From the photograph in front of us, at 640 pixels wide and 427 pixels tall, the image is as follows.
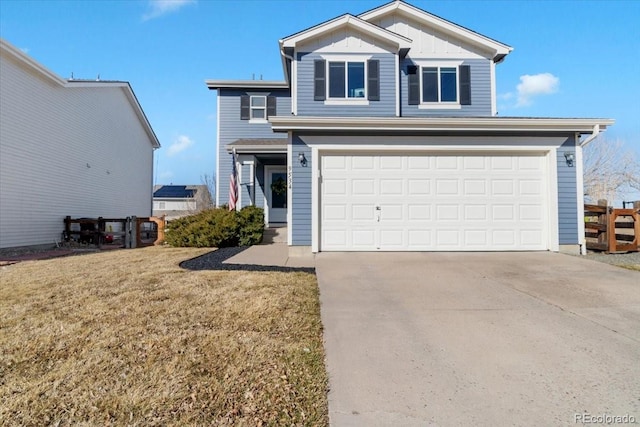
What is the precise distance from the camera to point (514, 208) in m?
8.45

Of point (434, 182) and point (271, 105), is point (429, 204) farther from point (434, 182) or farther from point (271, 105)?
point (271, 105)

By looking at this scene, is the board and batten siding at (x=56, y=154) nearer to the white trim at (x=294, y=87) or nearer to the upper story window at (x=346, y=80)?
the white trim at (x=294, y=87)

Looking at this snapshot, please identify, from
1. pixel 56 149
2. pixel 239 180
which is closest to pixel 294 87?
pixel 239 180

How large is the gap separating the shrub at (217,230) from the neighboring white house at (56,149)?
452cm

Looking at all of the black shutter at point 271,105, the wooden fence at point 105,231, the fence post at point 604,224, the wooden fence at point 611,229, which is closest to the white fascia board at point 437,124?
the fence post at point 604,224

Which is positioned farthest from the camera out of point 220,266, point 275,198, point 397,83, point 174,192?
point 174,192

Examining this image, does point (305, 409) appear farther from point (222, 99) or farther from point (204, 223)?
point (222, 99)

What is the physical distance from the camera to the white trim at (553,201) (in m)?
8.32

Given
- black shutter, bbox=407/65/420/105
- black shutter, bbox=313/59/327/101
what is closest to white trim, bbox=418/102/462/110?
black shutter, bbox=407/65/420/105

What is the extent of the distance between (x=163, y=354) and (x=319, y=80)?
9.77 metres

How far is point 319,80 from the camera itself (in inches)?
432

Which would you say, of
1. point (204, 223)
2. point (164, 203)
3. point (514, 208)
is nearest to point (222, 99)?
point (204, 223)

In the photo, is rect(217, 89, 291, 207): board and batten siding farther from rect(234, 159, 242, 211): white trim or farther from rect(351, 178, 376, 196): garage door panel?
rect(351, 178, 376, 196): garage door panel

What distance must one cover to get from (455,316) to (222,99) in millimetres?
14504
